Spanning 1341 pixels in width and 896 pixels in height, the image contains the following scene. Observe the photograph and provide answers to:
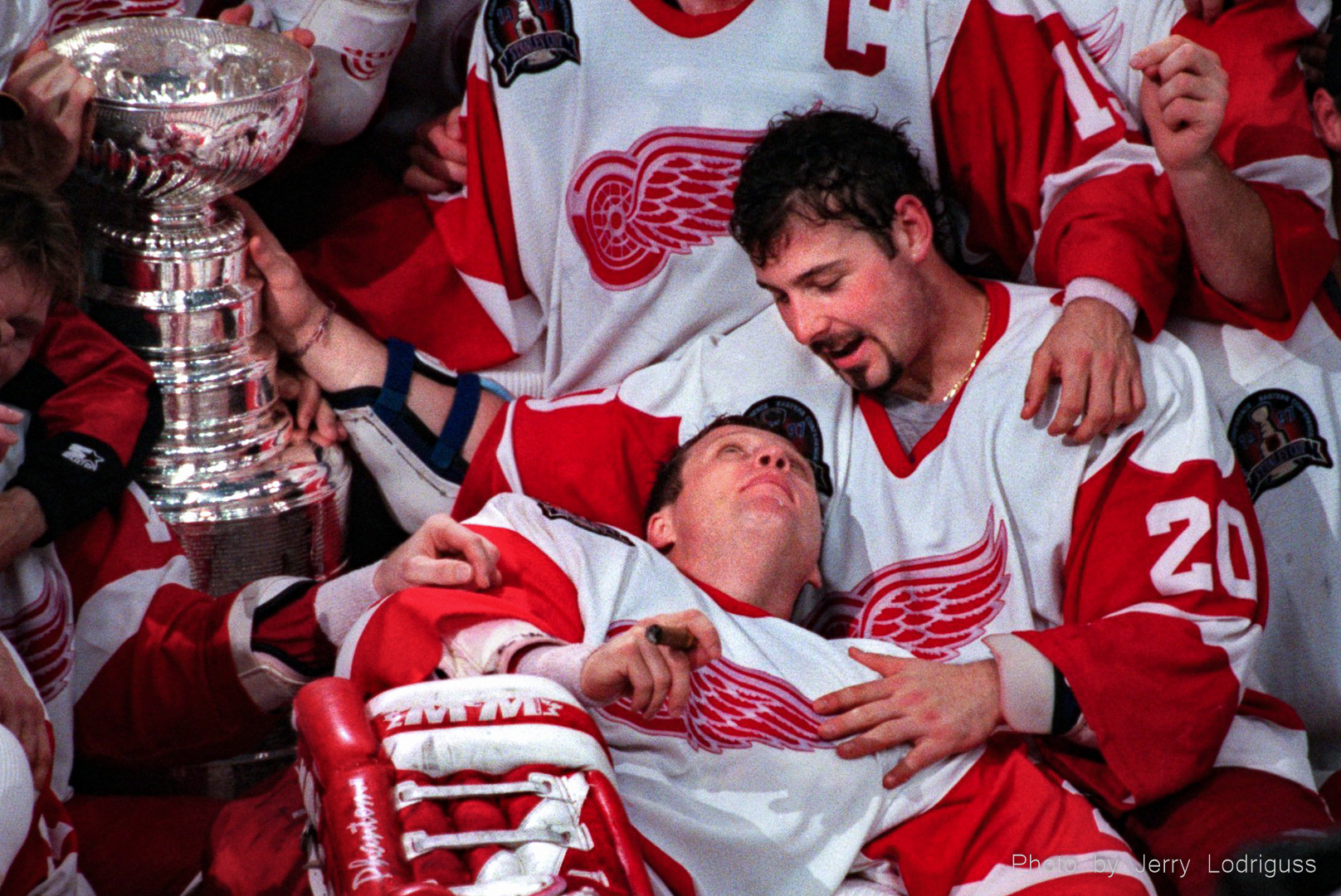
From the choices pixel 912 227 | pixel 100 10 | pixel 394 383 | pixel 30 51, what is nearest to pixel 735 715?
pixel 912 227

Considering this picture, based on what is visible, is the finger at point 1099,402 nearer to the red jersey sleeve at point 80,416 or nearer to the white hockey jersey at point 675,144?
the white hockey jersey at point 675,144

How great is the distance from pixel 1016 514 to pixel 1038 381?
0.52ft

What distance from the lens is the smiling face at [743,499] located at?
5.76 ft

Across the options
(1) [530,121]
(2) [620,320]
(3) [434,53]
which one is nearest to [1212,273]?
(2) [620,320]

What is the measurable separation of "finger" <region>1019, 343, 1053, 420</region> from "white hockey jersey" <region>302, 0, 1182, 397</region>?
25 centimetres

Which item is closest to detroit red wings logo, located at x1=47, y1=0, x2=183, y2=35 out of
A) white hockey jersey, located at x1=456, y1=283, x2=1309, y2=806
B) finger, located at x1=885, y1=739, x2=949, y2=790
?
white hockey jersey, located at x1=456, y1=283, x2=1309, y2=806

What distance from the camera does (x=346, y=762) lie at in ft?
4.37

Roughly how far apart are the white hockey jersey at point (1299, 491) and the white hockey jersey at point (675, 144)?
0.28 m

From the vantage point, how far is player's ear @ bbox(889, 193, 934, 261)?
189 centimetres

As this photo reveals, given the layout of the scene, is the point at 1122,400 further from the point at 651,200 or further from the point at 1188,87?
the point at 651,200

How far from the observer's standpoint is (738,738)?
1.62 meters

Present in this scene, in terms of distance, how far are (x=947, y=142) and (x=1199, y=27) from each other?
34 cm

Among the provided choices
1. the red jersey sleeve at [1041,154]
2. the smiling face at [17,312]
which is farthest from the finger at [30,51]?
the red jersey sleeve at [1041,154]

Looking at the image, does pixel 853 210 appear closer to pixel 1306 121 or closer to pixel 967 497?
pixel 967 497
